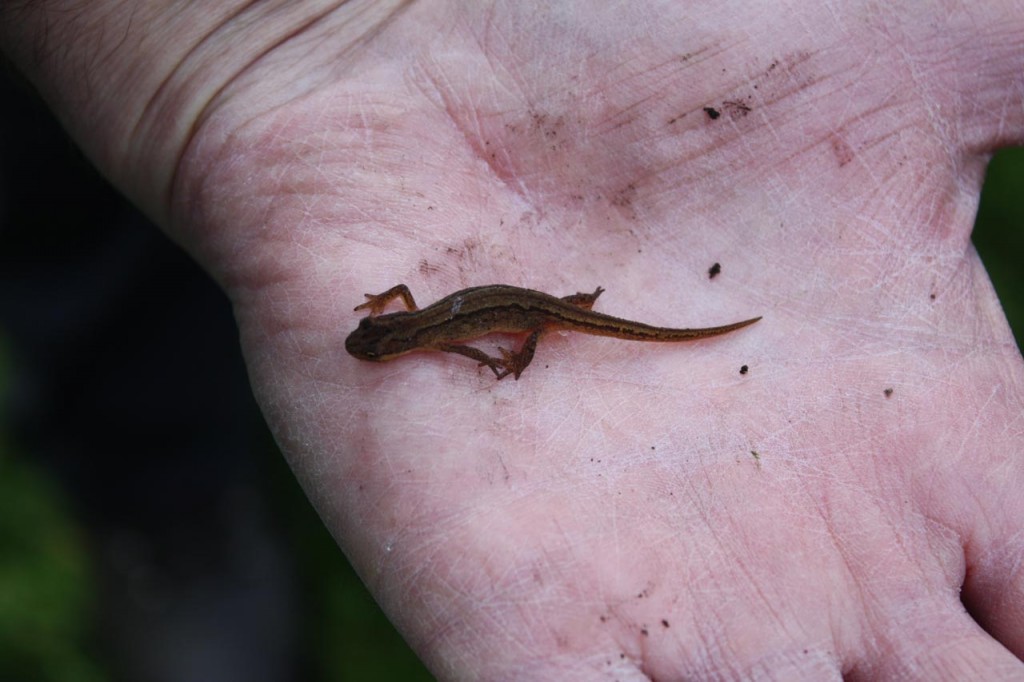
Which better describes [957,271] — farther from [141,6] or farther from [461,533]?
[141,6]

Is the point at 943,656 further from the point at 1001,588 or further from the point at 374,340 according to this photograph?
the point at 374,340

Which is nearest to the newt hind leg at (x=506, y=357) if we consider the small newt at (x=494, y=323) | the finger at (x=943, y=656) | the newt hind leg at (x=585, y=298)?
the small newt at (x=494, y=323)

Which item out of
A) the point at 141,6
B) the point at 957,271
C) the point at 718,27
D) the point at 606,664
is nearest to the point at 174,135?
the point at 141,6

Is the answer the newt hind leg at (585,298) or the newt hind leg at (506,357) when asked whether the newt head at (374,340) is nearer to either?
the newt hind leg at (506,357)

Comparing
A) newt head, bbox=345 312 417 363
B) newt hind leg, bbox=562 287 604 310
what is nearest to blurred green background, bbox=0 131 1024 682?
newt head, bbox=345 312 417 363

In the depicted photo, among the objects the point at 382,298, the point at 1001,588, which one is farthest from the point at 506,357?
the point at 1001,588
